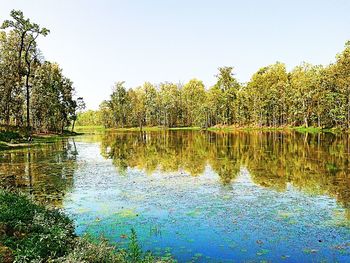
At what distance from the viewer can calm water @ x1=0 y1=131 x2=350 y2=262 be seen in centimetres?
970

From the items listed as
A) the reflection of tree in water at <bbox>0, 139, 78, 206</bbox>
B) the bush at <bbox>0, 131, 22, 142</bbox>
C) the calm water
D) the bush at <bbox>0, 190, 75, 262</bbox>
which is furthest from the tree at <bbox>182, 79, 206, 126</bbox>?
the bush at <bbox>0, 190, 75, 262</bbox>

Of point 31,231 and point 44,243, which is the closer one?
point 44,243

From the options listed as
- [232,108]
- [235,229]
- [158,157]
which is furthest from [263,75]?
[235,229]

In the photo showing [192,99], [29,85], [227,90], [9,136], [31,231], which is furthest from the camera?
[192,99]

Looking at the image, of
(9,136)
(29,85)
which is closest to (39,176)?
(9,136)

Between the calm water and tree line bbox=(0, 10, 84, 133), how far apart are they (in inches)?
996

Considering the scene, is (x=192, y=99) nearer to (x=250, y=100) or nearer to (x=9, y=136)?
(x=250, y=100)

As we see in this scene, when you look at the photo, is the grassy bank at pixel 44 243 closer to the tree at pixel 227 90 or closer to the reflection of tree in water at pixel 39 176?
the reflection of tree in water at pixel 39 176

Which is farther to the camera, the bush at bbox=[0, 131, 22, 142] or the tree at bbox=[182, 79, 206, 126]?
the tree at bbox=[182, 79, 206, 126]

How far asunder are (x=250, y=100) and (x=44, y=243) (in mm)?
109094

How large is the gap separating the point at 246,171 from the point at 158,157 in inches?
421

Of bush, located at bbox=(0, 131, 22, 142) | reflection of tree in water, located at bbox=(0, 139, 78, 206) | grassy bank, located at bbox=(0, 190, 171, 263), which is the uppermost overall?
bush, located at bbox=(0, 131, 22, 142)

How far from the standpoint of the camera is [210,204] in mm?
14430

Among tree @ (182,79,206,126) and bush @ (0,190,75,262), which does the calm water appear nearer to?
bush @ (0,190,75,262)
